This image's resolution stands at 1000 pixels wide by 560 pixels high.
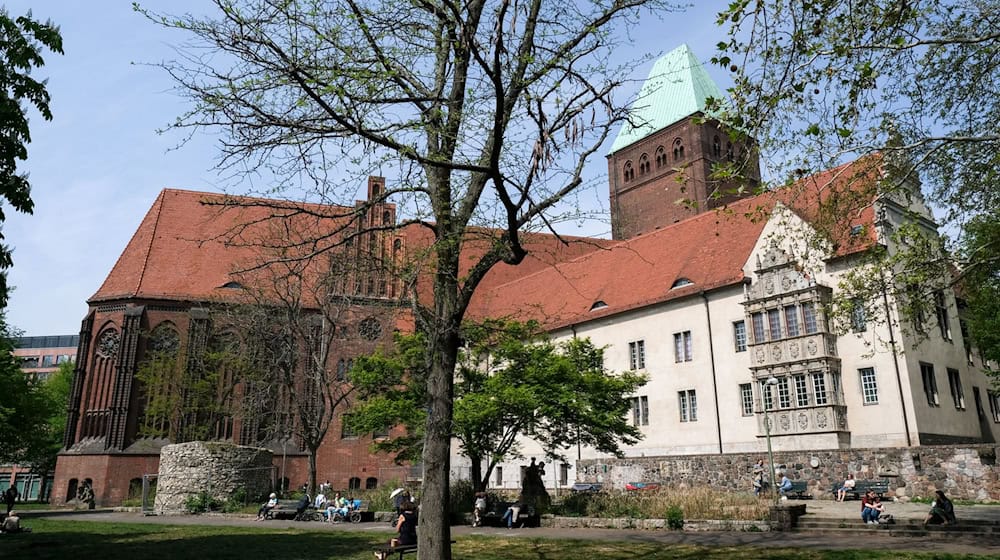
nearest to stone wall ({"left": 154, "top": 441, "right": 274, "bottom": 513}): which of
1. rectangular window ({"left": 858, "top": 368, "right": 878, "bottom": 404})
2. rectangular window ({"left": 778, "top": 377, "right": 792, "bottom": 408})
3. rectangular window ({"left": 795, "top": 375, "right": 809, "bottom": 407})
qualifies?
rectangular window ({"left": 778, "top": 377, "right": 792, "bottom": 408})

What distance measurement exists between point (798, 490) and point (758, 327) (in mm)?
7615

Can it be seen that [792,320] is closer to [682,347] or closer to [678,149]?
[682,347]

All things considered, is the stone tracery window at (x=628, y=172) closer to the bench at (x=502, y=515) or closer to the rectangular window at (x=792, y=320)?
the rectangular window at (x=792, y=320)

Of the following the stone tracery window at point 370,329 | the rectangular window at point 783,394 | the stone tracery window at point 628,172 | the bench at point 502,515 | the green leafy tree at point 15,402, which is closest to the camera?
the bench at point 502,515

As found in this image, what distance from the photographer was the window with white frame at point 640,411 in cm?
3391

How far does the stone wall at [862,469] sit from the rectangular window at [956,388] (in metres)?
6.61

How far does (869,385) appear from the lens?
87.6ft

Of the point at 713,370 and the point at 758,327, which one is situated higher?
the point at 758,327

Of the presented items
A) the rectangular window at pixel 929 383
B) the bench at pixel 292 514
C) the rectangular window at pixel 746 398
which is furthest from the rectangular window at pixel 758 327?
the bench at pixel 292 514

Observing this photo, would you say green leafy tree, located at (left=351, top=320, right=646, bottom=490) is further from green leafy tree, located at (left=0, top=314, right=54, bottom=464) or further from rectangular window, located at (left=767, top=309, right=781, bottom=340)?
green leafy tree, located at (left=0, top=314, right=54, bottom=464)

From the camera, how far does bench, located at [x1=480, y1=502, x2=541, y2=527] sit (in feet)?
62.7

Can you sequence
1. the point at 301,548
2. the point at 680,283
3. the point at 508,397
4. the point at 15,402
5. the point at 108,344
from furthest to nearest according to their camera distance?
the point at 108,344
the point at 15,402
the point at 680,283
the point at 508,397
the point at 301,548

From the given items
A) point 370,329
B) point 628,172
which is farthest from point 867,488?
point 628,172

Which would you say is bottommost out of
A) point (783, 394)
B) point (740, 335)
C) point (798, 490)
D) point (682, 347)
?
point (798, 490)
